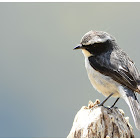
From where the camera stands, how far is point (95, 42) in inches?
240

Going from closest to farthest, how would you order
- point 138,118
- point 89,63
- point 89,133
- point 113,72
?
point 89,133 → point 138,118 → point 113,72 → point 89,63

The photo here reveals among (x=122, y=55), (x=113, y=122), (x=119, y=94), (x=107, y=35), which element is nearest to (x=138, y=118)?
(x=113, y=122)

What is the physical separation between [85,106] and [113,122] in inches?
33.6

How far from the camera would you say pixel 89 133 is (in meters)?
4.97

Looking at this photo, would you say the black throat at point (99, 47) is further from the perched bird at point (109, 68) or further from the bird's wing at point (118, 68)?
the bird's wing at point (118, 68)

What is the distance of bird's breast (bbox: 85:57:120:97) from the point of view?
19.4 ft

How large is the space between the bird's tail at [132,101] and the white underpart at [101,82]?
20 centimetres

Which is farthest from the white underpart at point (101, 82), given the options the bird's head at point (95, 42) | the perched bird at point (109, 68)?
the bird's head at point (95, 42)

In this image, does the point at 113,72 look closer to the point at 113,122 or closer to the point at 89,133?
the point at 113,122

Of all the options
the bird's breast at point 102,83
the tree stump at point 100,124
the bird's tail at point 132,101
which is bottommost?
the tree stump at point 100,124

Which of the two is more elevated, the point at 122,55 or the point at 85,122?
the point at 122,55

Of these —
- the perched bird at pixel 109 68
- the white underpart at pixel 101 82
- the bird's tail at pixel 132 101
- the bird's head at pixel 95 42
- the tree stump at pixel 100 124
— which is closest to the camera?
the tree stump at pixel 100 124

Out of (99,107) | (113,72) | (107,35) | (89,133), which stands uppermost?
(107,35)

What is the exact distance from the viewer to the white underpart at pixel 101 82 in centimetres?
593
